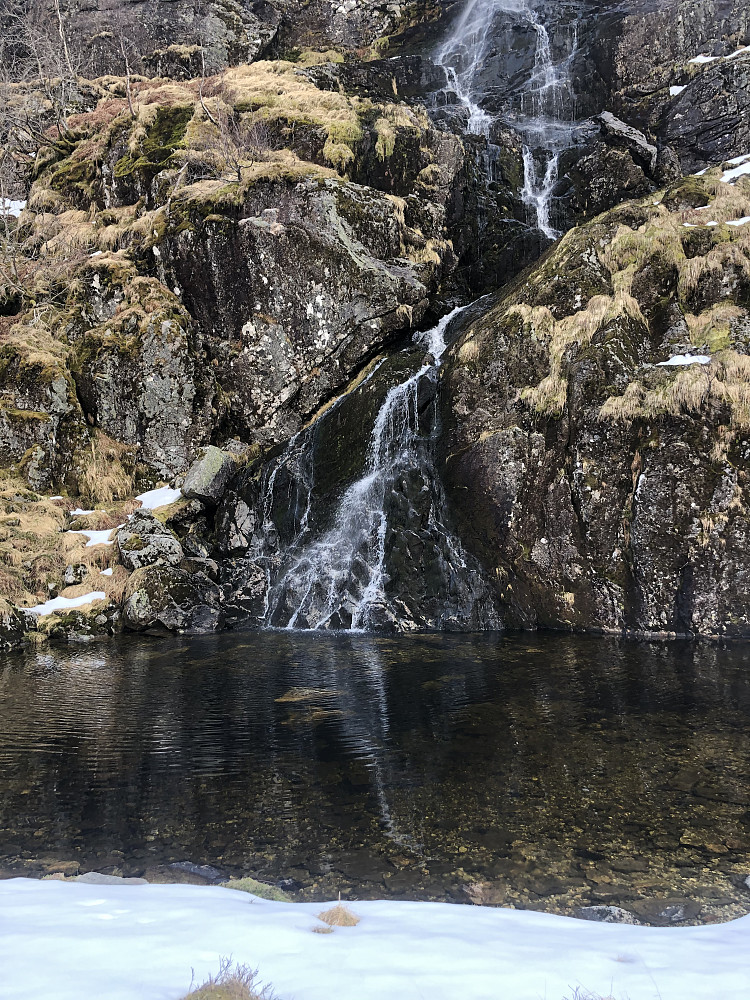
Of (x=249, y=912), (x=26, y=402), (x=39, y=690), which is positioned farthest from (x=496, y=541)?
(x=26, y=402)

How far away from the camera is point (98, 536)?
1853 centimetres

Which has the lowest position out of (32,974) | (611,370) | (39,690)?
(39,690)

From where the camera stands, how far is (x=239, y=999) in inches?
109

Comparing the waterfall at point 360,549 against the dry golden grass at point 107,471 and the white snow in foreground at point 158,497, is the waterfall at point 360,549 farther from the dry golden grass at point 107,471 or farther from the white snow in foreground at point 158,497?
the dry golden grass at point 107,471

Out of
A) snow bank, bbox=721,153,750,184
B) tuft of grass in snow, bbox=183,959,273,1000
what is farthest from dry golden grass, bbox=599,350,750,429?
tuft of grass in snow, bbox=183,959,273,1000

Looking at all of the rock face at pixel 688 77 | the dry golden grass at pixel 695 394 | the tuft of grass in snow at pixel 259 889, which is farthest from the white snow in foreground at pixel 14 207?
the tuft of grass in snow at pixel 259 889

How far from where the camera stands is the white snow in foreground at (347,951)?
2967 mm

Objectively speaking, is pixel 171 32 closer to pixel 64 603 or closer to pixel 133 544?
pixel 133 544

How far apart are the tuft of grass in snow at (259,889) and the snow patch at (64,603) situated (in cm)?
1347

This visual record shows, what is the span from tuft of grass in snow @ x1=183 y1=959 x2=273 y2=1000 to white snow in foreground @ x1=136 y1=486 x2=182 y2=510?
1755cm

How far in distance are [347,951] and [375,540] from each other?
13.6 m

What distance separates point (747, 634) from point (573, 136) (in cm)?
2103

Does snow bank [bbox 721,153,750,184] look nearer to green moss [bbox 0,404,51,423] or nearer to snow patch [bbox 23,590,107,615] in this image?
snow patch [bbox 23,590,107,615]

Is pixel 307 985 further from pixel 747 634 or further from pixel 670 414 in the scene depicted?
pixel 670 414
